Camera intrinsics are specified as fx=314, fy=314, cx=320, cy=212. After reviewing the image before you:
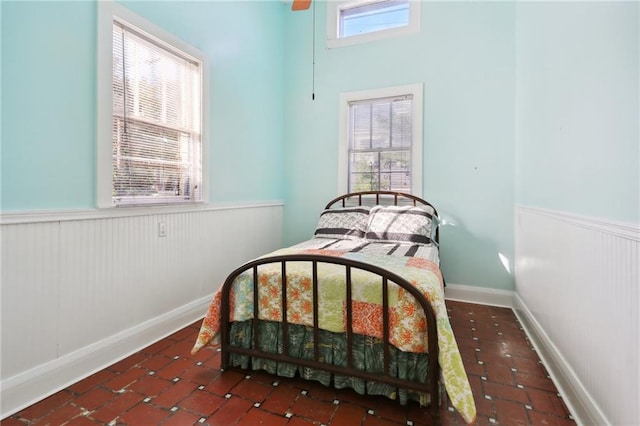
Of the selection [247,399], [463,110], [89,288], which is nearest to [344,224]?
[463,110]

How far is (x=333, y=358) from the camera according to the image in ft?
5.51

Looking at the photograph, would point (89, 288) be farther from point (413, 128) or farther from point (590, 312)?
point (413, 128)

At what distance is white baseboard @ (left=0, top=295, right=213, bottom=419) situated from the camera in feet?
4.98

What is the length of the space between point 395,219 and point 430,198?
0.64 meters

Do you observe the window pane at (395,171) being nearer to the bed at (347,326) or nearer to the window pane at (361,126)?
the window pane at (361,126)

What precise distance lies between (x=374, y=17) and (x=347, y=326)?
3513mm

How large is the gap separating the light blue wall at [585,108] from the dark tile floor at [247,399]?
994 millimetres

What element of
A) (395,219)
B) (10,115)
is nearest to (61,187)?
(10,115)

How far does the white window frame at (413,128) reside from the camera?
132 inches

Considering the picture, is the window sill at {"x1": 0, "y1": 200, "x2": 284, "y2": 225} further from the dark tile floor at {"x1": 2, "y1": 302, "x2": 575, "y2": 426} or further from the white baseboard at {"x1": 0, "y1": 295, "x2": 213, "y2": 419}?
the dark tile floor at {"x1": 2, "y1": 302, "x2": 575, "y2": 426}

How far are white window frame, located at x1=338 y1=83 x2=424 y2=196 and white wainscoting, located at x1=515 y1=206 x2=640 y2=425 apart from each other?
4.33ft

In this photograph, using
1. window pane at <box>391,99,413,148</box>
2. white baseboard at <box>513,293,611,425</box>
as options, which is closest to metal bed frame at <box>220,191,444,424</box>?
white baseboard at <box>513,293,611,425</box>

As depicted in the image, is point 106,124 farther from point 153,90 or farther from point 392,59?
point 392,59

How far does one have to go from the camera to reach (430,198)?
3.34 metres
